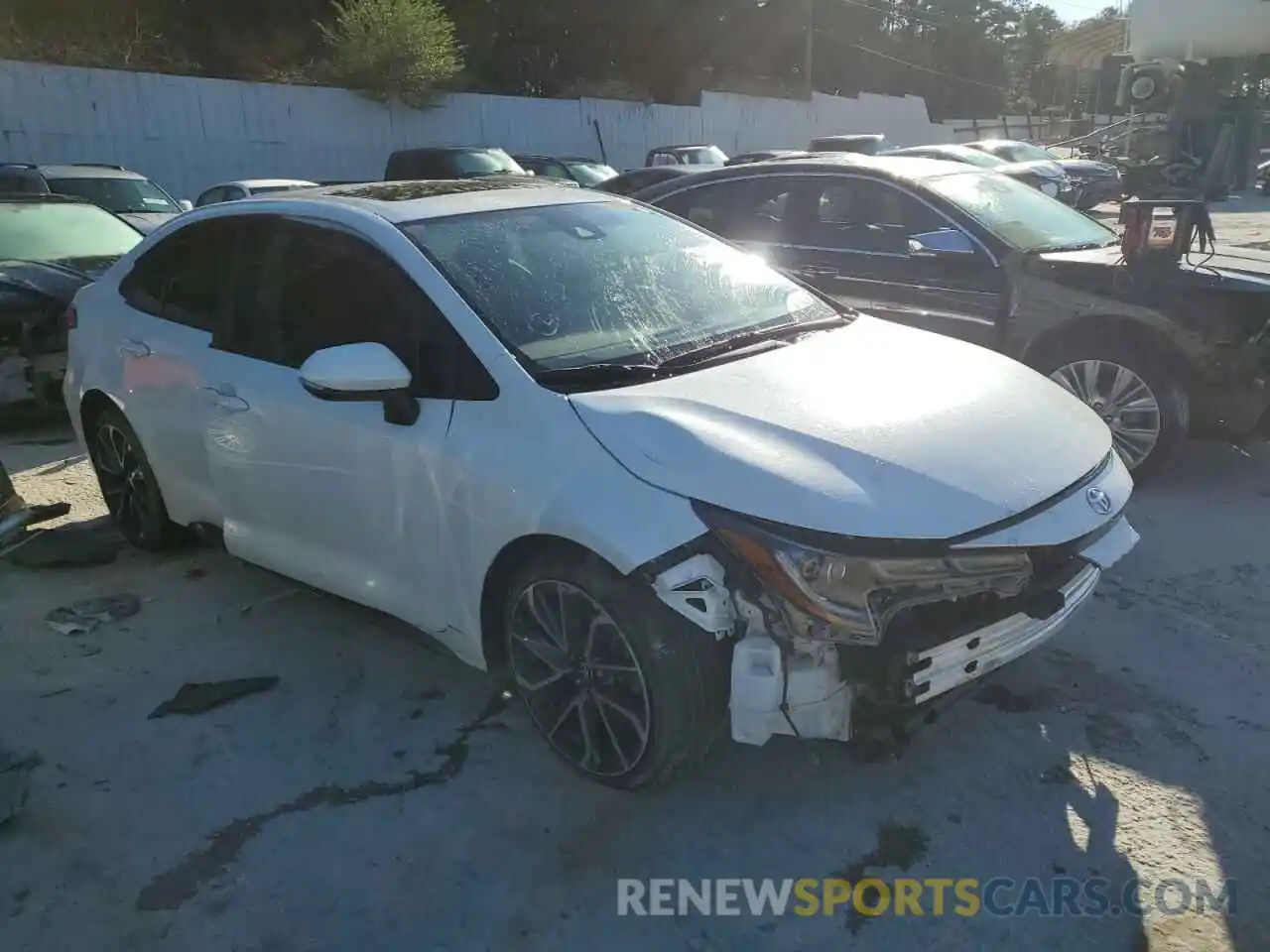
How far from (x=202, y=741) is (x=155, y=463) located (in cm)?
156

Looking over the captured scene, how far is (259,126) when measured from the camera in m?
22.4

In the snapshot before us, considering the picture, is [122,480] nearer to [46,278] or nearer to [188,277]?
[188,277]

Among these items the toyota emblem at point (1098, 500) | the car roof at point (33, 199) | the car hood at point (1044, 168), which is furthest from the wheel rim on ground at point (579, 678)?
the car hood at point (1044, 168)

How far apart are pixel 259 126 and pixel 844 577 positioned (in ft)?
75.9

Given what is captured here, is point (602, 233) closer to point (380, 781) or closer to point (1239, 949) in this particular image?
point (380, 781)

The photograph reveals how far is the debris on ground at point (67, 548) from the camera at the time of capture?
480 cm

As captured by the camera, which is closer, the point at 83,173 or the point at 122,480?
the point at 122,480

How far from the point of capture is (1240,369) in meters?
4.94

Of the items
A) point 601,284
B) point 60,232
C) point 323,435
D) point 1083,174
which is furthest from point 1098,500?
point 1083,174

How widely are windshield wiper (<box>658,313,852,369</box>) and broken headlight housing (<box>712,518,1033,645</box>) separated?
0.83m

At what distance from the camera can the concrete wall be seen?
19375 millimetres

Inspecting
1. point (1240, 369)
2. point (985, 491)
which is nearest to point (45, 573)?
point (985, 491)

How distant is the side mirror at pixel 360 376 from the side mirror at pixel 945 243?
3.37 m

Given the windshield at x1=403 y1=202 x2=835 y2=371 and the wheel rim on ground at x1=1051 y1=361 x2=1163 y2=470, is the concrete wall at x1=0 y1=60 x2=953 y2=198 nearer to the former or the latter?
the windshield at x1=403 y1=202 x2=835 y2=371
